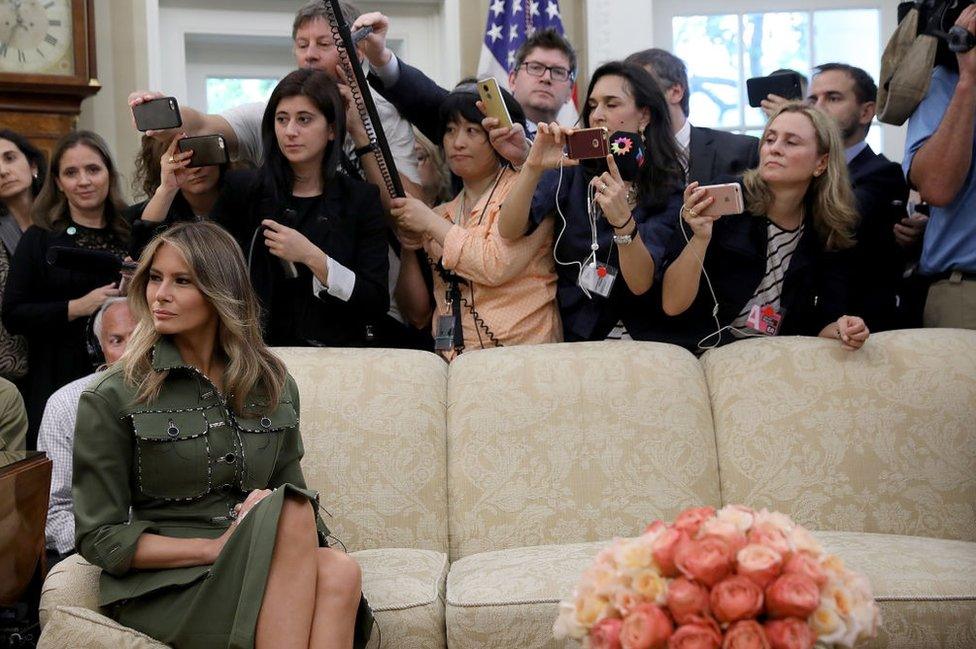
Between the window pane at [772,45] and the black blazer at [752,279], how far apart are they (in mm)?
2274

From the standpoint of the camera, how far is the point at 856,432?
9.92 ft

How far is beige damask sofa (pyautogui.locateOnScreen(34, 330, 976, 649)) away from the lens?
294 cm

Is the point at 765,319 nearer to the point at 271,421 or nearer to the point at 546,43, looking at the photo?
the point at 546,43

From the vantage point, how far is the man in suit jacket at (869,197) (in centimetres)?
333

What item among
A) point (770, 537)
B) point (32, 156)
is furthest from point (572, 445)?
point (32, 156)

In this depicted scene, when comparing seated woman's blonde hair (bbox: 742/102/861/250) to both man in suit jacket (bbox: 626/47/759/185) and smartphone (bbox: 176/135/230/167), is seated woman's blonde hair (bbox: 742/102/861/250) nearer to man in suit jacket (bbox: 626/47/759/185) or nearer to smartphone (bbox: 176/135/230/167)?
man in suit jacket (bbox: 626/47/759/185)

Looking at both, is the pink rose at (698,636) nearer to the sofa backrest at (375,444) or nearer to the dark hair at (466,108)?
the sofa backrest at (375,444)

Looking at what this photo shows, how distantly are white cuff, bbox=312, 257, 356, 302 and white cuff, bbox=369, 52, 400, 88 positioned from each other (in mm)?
606

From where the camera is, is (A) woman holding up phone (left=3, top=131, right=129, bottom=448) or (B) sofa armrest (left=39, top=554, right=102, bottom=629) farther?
(A) woman holding up phone (left=3, top=131, right=129, bottom=448)

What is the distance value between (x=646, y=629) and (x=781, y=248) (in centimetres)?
183

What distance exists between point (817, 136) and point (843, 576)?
178 cm

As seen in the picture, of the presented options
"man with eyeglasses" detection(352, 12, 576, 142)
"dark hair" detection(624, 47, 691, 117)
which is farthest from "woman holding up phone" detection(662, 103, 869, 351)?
"man with eyeglasses" detection(352, 12, 576, 142)

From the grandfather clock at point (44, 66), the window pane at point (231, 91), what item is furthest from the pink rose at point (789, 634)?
the window pane at point (231, 91)

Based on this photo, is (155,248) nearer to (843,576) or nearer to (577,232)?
(577,232)
